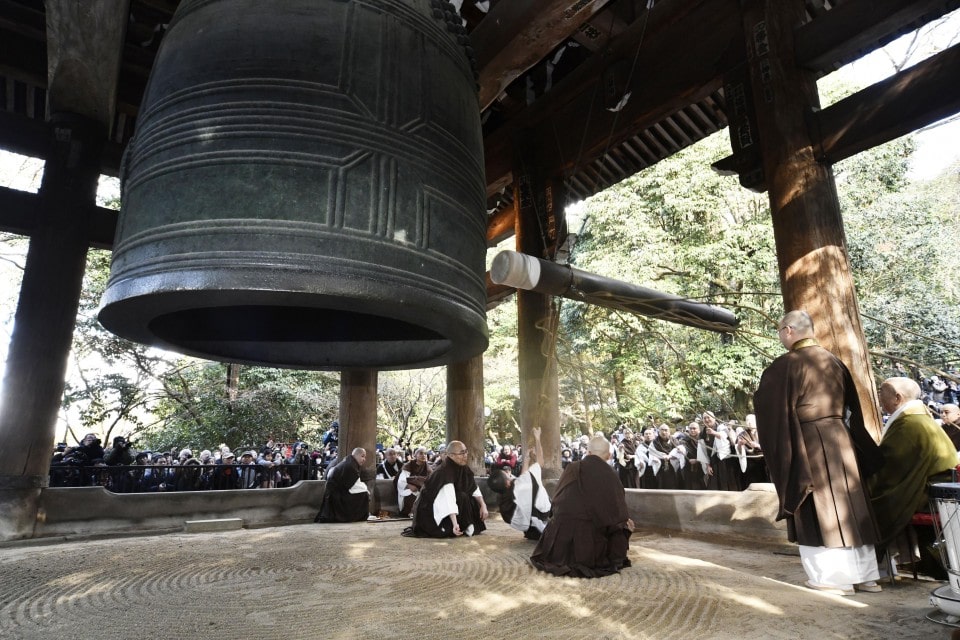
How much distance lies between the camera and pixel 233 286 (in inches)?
58.9

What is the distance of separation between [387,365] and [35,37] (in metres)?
4.85

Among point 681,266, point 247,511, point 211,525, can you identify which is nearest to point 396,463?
point 247,511

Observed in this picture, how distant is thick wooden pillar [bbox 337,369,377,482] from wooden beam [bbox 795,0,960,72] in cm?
577

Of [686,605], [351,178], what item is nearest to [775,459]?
[686,605]

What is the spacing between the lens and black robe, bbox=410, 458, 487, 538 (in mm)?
5738

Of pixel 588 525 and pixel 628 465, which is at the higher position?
pixel 628 465

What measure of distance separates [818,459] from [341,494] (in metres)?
5.77

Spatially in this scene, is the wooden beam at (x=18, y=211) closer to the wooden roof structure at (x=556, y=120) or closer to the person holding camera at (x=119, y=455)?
the wooden roof structure at (x=556, y=120)

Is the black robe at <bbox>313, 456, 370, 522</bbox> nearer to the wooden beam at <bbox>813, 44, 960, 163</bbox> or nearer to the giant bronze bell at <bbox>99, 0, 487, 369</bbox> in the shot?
the giant bronze bell at <bbox>99, 0, 487, 369</bbox>

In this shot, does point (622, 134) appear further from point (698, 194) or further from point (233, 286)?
point (698, 194)

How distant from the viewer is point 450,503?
578 centimetres

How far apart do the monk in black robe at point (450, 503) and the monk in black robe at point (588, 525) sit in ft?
6.09

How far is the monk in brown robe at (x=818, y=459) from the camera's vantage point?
2.94 metres

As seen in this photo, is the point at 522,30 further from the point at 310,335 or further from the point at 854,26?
the point at 854,26
